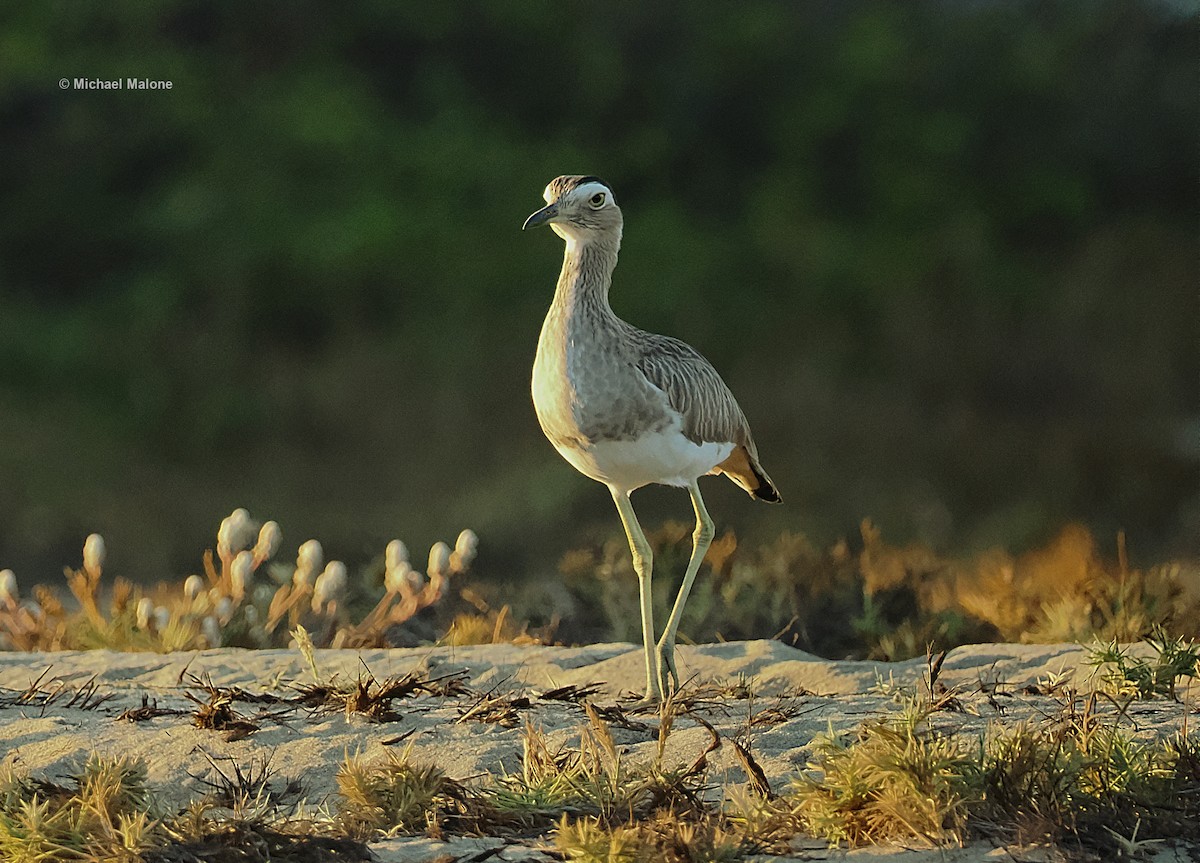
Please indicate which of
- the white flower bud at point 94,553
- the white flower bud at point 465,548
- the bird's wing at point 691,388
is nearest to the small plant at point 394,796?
the bird's wing at point 691,388

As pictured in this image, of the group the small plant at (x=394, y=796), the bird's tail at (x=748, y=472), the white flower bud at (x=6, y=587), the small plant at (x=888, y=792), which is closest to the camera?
the small plant at (x=888, y=792)

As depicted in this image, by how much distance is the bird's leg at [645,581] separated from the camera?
4.25 metres

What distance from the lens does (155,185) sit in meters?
14.2

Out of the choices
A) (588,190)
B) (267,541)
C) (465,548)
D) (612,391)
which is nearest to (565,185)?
(588,190)

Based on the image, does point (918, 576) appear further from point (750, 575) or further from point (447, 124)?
point (447, 124)

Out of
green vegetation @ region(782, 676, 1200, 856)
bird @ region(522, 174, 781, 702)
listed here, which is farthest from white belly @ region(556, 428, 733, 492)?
green vegetation @ region(782, 676, 1200, 856)

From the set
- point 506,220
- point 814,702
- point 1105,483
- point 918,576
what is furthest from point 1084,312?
point 814,702

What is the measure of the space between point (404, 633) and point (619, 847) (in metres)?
3.08

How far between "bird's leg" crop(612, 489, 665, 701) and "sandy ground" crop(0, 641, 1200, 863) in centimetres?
15

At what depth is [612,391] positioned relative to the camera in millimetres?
4027

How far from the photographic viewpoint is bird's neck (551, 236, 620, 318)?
13.6 ft

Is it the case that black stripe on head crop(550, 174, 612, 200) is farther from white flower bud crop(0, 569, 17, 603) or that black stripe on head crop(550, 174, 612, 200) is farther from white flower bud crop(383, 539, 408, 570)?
white flower bud crop(0, 569, 17, 603)

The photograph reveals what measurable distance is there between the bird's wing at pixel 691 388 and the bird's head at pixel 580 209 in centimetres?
33

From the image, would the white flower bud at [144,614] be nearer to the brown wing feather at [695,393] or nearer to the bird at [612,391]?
the bird at [612,391]
